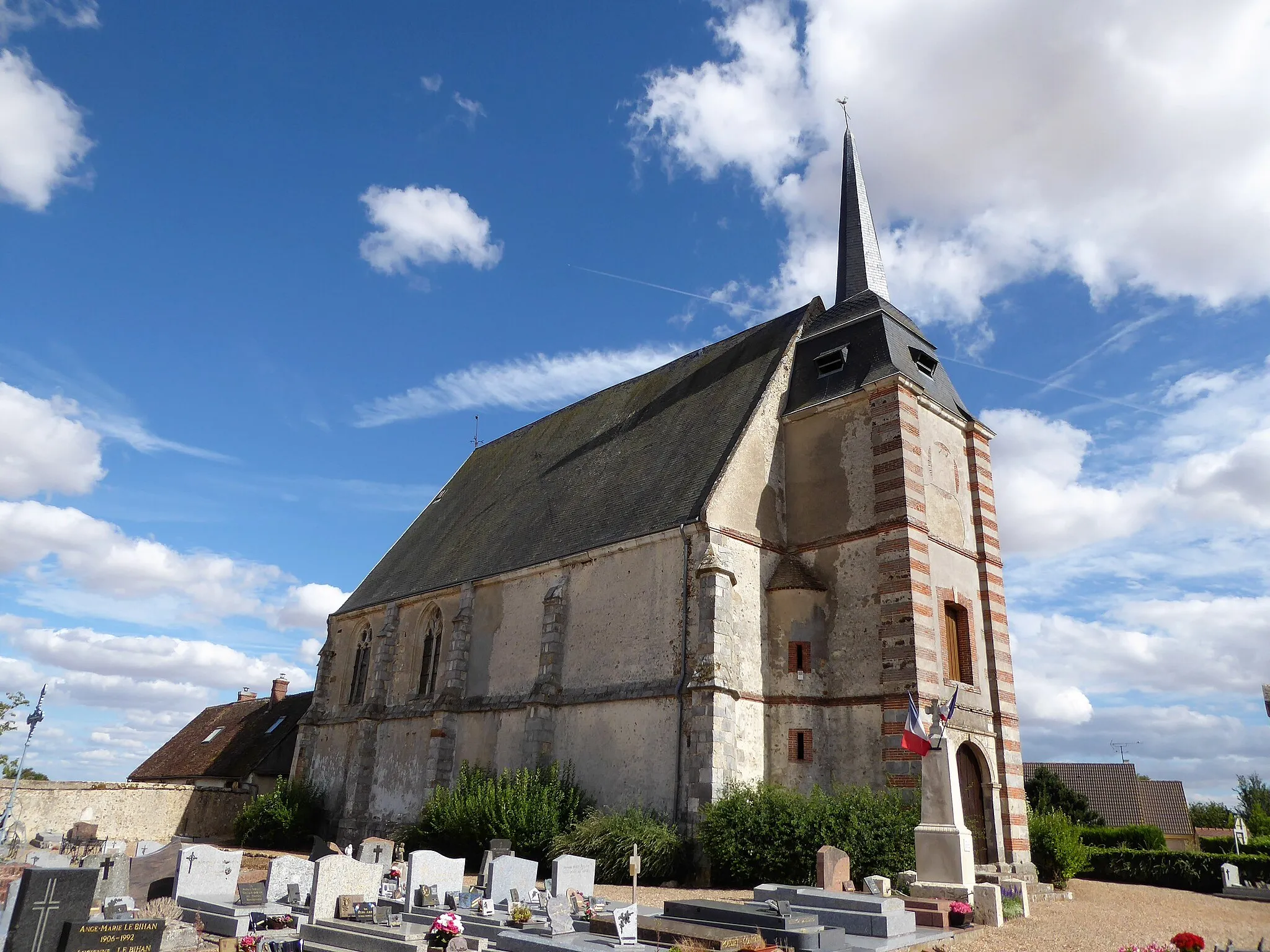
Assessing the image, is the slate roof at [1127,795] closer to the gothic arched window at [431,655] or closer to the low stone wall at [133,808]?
the gothic arched window at [431,655]

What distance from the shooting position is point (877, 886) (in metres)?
11.7

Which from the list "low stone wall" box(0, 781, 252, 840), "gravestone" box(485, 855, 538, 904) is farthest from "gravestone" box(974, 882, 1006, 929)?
"low stone wall" box(0, 781, 252, 840)

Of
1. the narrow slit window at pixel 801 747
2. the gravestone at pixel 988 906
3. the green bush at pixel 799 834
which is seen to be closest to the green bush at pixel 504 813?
the green bush at pixel 799 834

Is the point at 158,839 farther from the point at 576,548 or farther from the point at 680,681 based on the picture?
the point at 680,681

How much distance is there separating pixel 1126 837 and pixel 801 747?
16.6m

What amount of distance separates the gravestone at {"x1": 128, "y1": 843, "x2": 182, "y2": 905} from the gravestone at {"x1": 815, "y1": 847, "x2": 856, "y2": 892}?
9.29 m

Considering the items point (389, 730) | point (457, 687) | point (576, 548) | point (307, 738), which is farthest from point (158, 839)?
point (576, 548)

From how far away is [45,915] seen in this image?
7879 millimetres

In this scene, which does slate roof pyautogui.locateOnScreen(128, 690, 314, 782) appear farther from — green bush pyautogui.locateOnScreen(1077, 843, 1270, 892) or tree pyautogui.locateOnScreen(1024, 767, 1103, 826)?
tree pyautogui.locateOnScreen(1024, 767, 1103, 826)

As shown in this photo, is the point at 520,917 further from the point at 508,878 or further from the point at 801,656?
the point at 801,656

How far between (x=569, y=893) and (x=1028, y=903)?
7.16 m

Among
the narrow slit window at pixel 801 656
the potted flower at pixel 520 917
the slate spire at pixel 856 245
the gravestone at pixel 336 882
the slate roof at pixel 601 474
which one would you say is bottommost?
the potted flower at pixel 520 917

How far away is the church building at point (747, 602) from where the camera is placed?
16.3 m

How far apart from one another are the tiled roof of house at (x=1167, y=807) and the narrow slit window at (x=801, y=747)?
82.4ft
